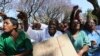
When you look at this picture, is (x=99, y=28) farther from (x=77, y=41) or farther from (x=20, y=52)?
(x=20, y=52)

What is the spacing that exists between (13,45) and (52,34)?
1548mm

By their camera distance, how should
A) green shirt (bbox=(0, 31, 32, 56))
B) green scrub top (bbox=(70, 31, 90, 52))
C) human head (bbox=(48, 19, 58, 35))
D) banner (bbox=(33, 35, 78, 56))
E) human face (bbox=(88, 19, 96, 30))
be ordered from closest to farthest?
banner (bbox=(33, 35, 78, 56))
green shirt (bbox=(0, 31, 32, 56))
green scrub top (bbox=(70, 31, 90, 52))
human face (bbox=(88, 19, 96, 30))
human head (bbox=(48, 19, 58, 35))

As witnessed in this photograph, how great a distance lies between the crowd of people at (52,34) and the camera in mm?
5809

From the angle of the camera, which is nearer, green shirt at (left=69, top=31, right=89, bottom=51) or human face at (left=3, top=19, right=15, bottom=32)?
human face at (left=3, top=19, right=15, bottom=32)

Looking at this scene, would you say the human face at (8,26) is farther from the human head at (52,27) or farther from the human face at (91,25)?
the human face at (91,25)

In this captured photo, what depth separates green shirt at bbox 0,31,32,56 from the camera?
19.0ft

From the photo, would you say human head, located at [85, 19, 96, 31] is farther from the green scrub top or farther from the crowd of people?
the green scrub top

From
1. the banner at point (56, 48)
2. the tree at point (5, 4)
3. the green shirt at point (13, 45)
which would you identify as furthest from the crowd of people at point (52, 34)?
the tree at point (5, 4)

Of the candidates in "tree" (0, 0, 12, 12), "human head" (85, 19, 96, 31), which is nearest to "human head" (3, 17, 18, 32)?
"human head" (85, 19, 96, 31)

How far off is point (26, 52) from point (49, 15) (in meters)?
11.6

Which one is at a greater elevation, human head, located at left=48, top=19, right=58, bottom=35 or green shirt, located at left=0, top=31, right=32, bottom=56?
green shirt, located at left=0, top=31, right=32, bottom=56

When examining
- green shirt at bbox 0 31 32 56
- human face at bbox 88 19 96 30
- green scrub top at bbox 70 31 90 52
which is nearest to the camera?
green shirt at bbox 0 31 32 56

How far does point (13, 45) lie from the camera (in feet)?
19.0

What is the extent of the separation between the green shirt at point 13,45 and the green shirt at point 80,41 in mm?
728
